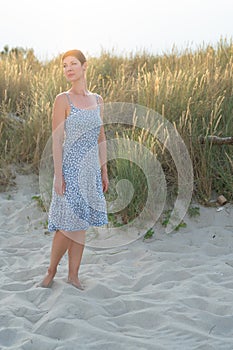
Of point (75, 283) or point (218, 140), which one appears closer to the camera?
point (75, 283)

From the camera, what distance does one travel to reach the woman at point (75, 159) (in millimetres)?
3762

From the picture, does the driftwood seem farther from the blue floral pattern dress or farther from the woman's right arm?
the woman's right arm

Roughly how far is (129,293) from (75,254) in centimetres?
45

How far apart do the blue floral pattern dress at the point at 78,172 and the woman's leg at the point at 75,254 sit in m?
0.10

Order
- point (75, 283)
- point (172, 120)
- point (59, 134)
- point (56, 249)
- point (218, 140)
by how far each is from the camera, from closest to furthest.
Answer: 1. point (59, 134)
2. point (56, 249)
3. point (75, 283)
4. point (218, 140)
5. point (172, 120)

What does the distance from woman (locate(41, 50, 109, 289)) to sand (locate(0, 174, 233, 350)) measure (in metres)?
0.47

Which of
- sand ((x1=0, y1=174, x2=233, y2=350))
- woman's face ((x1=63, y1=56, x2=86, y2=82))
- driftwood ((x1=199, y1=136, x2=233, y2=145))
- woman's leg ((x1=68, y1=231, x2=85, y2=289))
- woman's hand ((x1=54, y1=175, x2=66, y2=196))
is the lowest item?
sand ((x1=0, y1=174, x2=233, y2=350))

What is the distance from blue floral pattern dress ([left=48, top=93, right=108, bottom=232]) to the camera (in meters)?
3.80

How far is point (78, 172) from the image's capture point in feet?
12.5

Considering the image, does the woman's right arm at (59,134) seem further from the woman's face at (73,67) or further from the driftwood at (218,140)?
the driftwood at (218,140)

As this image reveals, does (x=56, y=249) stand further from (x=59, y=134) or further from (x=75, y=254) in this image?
(x=59, y=134)

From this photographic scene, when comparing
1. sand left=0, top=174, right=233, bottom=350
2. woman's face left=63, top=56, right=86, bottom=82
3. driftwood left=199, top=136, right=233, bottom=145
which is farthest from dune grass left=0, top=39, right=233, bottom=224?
woman's face left=63, top=56, right=86, bottom=82

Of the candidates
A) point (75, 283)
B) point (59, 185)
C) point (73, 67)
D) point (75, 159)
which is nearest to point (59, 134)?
point (75, 159)

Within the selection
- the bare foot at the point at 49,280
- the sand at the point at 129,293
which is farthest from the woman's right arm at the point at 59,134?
the sand at the point at 129,293
